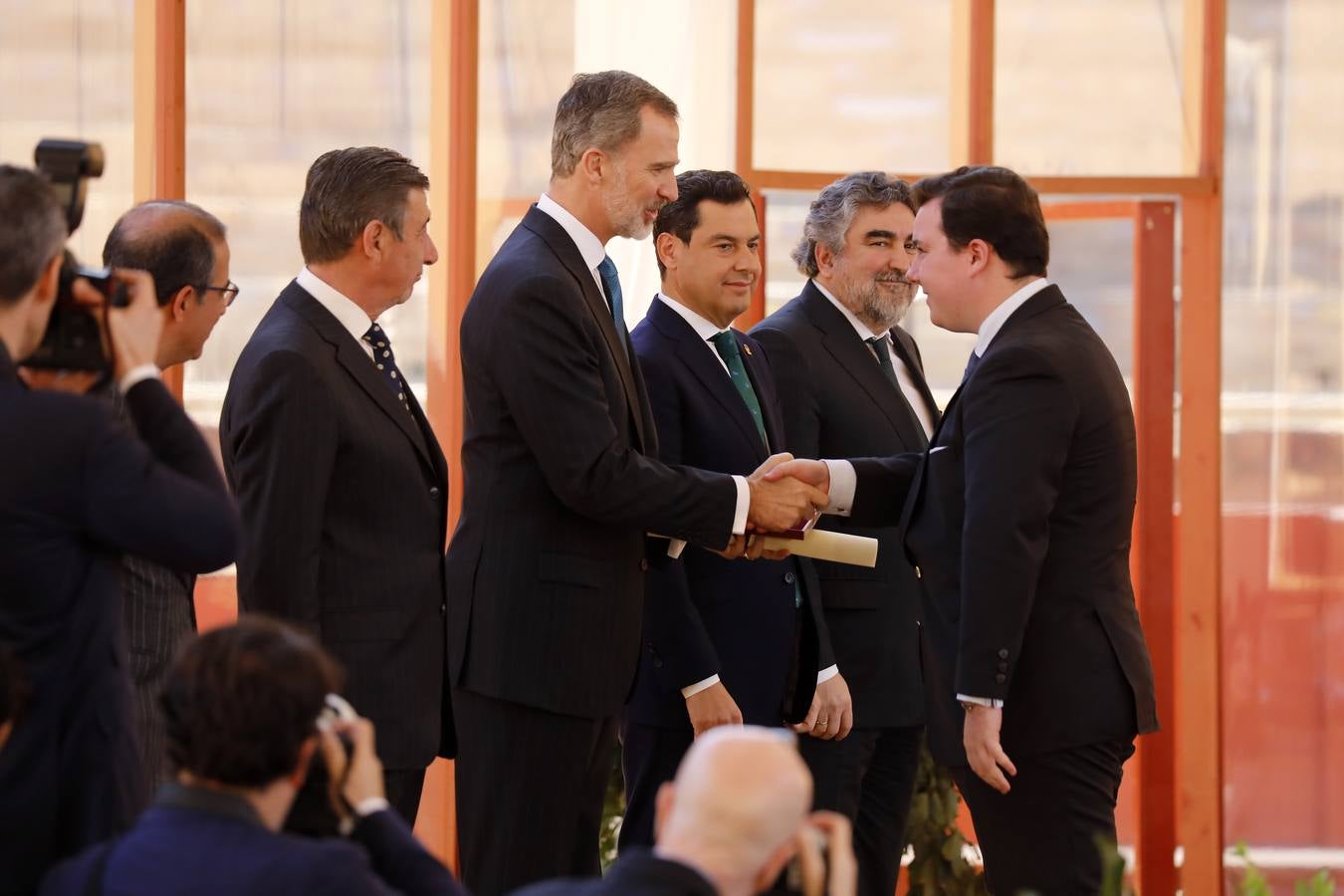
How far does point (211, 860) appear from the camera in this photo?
1.61 m

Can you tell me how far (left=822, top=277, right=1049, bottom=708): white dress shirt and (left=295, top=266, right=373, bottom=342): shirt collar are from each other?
981 millimetres

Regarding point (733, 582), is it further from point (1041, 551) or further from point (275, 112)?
point (275, 112)

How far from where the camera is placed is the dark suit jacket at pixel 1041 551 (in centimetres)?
275

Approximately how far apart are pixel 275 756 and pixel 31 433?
19.6 inches

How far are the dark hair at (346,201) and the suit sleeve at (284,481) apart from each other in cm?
28

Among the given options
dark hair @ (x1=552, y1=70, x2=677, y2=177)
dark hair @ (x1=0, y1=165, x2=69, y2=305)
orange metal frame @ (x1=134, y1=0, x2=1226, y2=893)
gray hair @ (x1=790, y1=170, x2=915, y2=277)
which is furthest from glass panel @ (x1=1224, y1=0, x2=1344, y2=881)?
dark hair @ (x1=0, y1=165, x2=69, y2=305)

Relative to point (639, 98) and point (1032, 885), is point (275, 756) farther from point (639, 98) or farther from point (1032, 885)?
point (639, 98)

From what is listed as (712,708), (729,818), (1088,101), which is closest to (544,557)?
(712,708)

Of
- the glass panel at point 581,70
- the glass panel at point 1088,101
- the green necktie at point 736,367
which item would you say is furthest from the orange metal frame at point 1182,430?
the green necktie at point 736,367

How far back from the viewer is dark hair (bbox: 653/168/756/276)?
356cm

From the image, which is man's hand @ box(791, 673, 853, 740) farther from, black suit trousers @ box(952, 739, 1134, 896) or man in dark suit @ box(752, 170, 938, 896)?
black suit trousers @ box(952, 739, 1134, 896)

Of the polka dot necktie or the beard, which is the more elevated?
the beard

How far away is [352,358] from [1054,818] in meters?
1.35

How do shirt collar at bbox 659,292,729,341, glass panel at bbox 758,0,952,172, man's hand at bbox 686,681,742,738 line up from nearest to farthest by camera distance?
man's hand at bbox 686,681,742,738 → shirt collar at bbox 659,292,729,341 → glass panel at bbox 758,0,952,172
